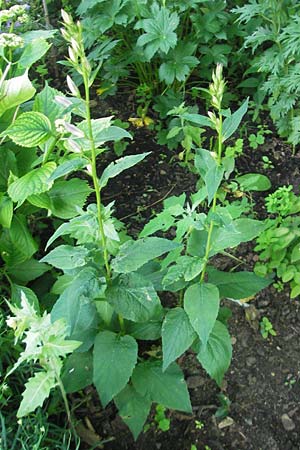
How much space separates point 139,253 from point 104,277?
0.15m

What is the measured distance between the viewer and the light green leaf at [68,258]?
1733 mm

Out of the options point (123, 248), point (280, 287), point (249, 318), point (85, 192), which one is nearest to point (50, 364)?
point (123, 248)

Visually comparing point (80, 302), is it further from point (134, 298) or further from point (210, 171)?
point (210, 171)

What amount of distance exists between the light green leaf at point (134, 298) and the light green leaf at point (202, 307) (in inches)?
4.4

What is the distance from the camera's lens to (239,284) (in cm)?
199

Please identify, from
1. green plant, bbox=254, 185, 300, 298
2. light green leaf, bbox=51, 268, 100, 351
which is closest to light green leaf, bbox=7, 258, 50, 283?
light green leaf, bbox=51, 268, 100, 351

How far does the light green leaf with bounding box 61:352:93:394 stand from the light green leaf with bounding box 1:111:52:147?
30.9 inches

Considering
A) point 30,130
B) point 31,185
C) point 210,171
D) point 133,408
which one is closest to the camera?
point 210,171

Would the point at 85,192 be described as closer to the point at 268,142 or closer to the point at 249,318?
the point at 249,318

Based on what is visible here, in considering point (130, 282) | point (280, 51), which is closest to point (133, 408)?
point (130, 282)

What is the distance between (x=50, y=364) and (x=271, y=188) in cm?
175

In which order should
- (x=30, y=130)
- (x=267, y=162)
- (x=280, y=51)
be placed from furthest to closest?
(x=267, y=162), (x=280, y=51), (x=30, y=130)

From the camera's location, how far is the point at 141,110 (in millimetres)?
3270

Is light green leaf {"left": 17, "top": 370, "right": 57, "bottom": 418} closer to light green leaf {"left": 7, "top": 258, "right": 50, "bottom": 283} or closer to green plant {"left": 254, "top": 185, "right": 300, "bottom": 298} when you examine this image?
light green leaf {"left": 7, "top": 258, "right": 50, "bottom": 283}
